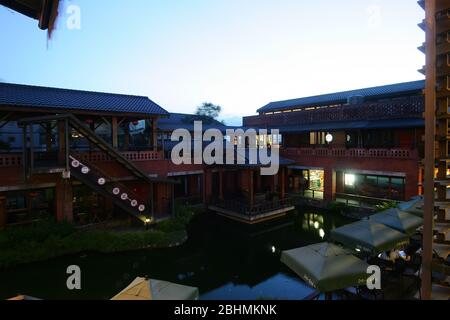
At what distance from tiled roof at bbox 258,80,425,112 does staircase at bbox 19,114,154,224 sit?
846 inches

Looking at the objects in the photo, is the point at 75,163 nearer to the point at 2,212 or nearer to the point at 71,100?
the point at 71,100

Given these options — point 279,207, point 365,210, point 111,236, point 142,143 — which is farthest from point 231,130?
point 111,236

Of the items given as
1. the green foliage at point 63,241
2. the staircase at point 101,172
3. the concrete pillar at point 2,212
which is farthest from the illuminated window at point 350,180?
the concrete pillar at point 2,212

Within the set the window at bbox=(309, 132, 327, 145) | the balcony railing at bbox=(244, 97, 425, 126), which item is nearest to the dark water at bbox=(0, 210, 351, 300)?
the window at bbox=(309, 132, 327, 145)

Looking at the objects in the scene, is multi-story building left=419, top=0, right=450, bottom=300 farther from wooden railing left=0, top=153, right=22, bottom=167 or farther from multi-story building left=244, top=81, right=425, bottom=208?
multi-story building left=244, top=81, right=425, bottom=208

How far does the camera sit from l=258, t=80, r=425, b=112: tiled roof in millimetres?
24859

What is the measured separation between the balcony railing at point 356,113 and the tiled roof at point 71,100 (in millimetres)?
15931

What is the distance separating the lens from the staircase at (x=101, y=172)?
13903 mm

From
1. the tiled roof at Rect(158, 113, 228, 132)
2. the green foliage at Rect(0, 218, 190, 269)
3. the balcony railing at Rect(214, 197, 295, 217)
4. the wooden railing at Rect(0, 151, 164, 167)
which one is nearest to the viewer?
the green foliage at Rect(0, 218, 190, 269)

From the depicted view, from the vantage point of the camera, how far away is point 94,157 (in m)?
16.6

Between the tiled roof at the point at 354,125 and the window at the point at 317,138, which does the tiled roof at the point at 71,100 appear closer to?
the tiled roof at the point at 354,125

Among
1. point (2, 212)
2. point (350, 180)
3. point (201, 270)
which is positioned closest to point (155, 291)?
point (201, 270)

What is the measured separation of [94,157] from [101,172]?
166 cm
